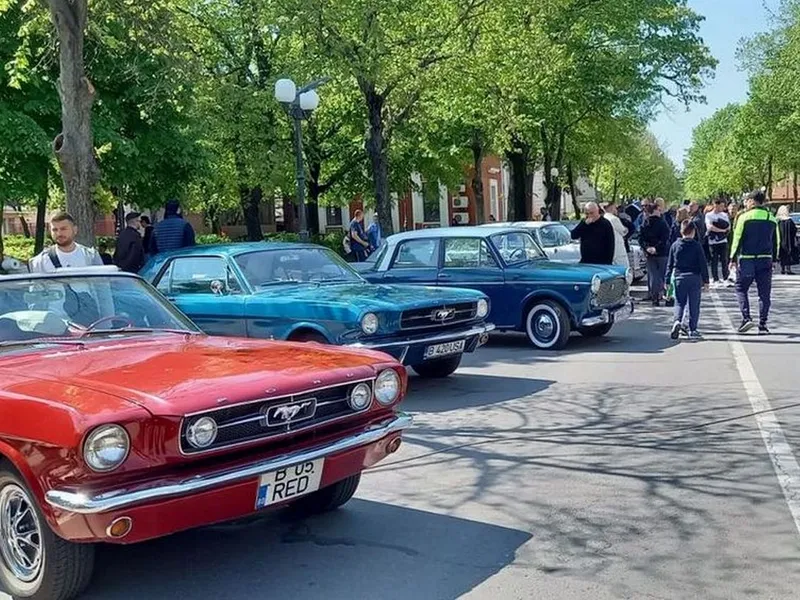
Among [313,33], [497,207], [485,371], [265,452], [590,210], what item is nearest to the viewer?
[265,452]

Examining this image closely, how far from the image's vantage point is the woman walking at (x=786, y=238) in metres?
20.8

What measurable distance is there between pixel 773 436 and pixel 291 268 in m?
5.16

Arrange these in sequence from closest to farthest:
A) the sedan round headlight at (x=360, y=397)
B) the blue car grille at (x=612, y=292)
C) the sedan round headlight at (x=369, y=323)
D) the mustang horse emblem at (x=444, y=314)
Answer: the sedan round headlight at (x=360, y=397) < the sedan round headlight at (x=369, y=323) < the mustang horse emblem at (x=444, y=314) < the blue car grille at (x=612, y=292)

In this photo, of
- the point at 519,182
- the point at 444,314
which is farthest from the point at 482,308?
the point at 519,182

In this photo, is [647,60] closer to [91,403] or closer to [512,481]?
[512,481]

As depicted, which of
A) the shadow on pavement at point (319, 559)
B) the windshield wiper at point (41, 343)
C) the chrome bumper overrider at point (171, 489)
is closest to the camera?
the chrome bumper overrider at point (171, 489)

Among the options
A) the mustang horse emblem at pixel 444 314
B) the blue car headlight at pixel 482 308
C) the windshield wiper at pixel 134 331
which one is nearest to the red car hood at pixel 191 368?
the windshield wiper at pixel 134 331

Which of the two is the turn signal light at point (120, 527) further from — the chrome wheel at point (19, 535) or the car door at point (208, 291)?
the car door at point (208, 291)

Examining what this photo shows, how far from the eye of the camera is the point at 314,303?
28.4 ft

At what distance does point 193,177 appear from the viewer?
82.2 feet

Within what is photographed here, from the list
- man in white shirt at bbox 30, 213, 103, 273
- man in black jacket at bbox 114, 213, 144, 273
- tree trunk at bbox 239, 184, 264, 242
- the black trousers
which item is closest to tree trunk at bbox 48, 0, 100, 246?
man in black jacket at bbox 114, 213, 144, 273

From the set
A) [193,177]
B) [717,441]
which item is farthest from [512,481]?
[193,177]

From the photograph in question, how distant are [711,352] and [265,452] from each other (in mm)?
7956

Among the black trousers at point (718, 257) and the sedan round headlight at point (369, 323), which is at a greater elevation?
the black trousers at point (718, 257)
